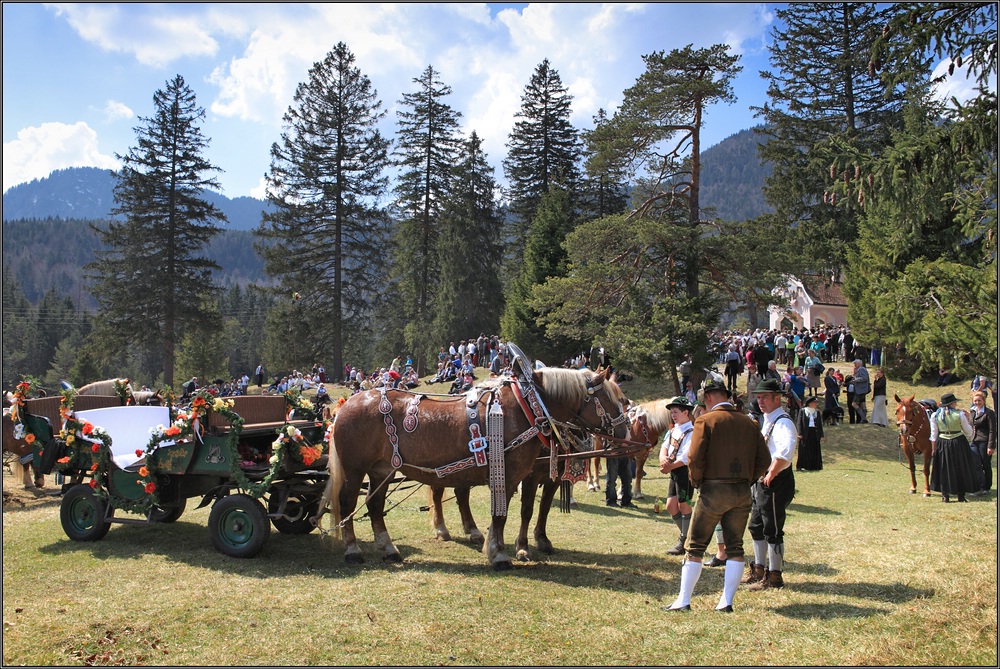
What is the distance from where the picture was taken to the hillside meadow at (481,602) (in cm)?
515

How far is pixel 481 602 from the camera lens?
6.30 m

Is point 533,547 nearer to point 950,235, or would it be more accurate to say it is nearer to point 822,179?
point 950,235

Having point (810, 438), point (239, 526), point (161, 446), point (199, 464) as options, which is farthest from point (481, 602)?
point (810, 438)

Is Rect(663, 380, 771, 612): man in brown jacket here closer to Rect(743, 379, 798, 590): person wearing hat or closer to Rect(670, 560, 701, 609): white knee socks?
Rect(670, 560, 701, 609): white knee socks

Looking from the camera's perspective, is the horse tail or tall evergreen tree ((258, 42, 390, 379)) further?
tall evergreen tree ((258, 42, 390, 379))

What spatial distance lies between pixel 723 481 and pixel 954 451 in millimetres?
9026

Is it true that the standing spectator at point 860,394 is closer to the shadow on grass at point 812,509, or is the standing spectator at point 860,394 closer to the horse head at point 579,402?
the shadow on grass at point 812,509

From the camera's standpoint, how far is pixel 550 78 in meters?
45.7

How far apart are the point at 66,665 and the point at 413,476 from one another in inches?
155

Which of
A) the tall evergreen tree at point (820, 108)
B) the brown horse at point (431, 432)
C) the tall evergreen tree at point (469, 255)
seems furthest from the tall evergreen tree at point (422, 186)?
the brown horse at point (431, 432)

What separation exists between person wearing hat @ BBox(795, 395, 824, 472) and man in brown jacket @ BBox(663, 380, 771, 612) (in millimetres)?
11205

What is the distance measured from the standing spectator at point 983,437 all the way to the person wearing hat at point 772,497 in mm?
8592

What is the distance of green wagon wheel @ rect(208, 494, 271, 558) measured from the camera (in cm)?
774

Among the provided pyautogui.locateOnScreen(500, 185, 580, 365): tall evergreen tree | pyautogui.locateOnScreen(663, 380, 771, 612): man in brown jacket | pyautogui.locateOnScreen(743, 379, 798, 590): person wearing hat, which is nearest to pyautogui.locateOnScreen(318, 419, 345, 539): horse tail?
pyautogui.locateOnScreen(663, 380, 771, 612): man in brown jacket
